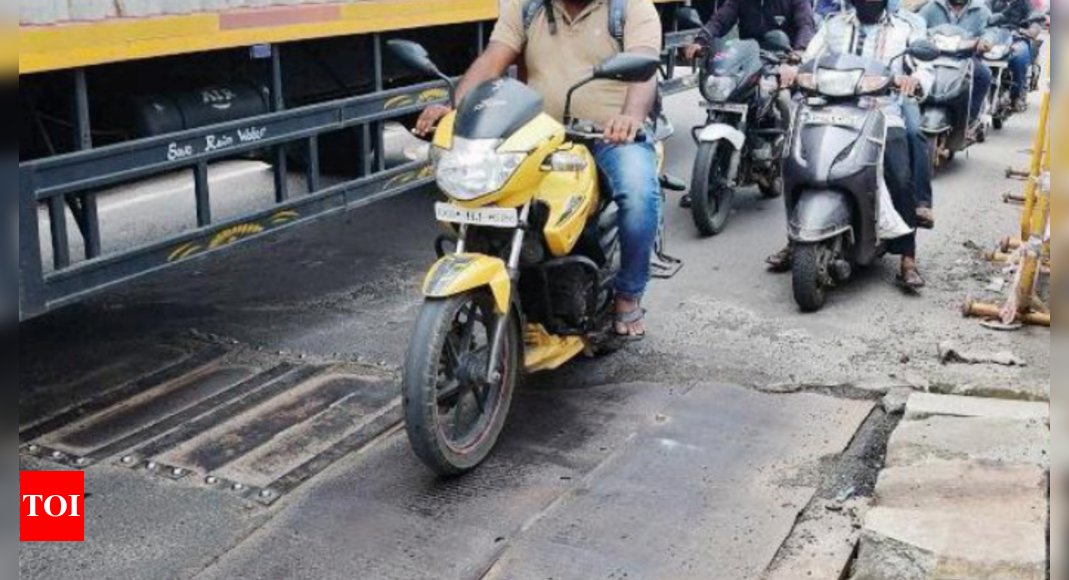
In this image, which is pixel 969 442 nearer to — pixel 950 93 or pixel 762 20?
pixel 762 20

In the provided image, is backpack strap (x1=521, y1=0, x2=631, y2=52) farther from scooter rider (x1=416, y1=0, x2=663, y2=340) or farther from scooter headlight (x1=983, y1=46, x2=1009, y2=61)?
scooter headlight (x1=983, y1=46, x2=1009, y2=61)

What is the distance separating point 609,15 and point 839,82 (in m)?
1.71

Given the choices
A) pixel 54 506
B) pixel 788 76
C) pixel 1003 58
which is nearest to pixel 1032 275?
pixel 788 76

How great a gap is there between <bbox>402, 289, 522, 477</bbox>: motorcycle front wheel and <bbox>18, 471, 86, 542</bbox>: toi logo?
1.09m

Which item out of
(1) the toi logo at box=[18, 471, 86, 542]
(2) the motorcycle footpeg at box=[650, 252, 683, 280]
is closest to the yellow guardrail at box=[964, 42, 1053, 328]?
(2) the motorcycle footpeg at box=[650, 252, 683, 280]

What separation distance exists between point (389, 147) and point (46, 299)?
11.1 ft

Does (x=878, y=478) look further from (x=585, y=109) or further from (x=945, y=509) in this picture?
(x=585, y=109)

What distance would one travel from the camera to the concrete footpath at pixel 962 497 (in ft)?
10.8

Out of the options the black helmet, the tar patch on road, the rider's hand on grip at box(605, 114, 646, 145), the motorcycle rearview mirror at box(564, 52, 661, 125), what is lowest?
the tar patch on road

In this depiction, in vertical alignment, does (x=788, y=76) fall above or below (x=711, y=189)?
Result: above

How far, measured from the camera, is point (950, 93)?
29.3 ft

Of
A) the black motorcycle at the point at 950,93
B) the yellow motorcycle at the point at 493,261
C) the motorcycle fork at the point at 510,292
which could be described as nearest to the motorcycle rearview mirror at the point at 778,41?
the black motorcycle at the point at 950,93

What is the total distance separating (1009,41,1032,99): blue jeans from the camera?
11.4m

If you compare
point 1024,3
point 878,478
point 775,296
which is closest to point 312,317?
point 775,296
